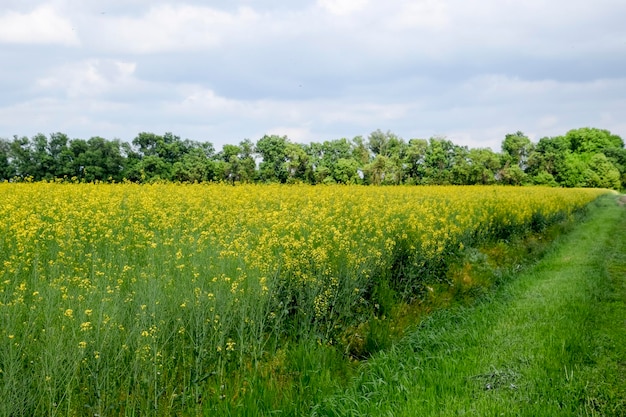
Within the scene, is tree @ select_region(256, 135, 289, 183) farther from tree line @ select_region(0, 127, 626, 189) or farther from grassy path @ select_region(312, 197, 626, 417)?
grassy path @ select_region(312, 197, 626, 417)

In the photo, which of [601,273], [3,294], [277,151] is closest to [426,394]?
[3,294]

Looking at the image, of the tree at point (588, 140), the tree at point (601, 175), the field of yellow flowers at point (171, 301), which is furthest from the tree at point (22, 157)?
the tree at point (588, 140)

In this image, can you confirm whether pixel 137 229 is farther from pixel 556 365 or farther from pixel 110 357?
pixel 556 365

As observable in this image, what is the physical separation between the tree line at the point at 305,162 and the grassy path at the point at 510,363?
58.0 feet

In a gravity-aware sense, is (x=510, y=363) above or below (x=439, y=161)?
below

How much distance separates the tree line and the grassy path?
17.7 metres

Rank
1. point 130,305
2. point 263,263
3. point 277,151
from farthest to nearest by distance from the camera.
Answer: point 277,151 → point 263,263 → point 130,305

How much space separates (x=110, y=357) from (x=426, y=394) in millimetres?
2871

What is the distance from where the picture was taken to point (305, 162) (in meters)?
52.8

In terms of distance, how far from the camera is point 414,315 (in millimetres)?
7395

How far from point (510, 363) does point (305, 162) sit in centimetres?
4811

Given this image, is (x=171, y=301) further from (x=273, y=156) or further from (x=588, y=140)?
(x=588, y=140)

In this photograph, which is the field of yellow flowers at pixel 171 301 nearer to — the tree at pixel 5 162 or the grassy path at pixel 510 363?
the grassy path at pixel 510 363

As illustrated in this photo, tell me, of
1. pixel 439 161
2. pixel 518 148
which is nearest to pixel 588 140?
pixel 518 148
